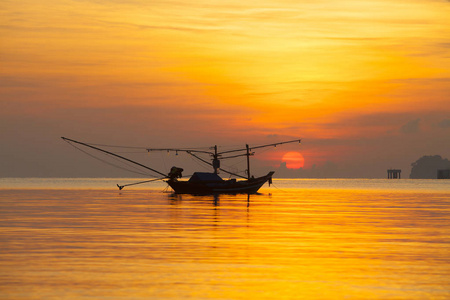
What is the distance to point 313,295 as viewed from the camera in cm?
2244

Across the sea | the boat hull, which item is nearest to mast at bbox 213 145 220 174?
the boat hull

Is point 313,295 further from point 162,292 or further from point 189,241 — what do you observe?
point 189,241

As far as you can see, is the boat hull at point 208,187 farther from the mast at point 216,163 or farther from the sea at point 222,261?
the sea at point 222,261

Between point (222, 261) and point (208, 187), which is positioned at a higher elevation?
point (208, 187)

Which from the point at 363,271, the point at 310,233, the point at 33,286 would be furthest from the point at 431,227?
the point at 33,286

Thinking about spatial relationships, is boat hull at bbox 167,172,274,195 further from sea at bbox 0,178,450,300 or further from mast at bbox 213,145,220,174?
sea at bbox 0,178,450,300

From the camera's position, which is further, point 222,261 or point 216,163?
point 216,163

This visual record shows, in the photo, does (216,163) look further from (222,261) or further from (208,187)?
(222,261)

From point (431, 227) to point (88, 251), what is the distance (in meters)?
26.8

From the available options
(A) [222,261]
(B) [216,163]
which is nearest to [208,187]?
(B) [216,163]

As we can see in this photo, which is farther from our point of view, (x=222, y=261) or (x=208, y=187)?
(x=208, y=187)

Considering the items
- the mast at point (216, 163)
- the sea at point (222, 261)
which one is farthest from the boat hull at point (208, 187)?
the sea at point (222, 261)

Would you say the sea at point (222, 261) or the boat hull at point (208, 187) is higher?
the boat hull at point (208, 187)

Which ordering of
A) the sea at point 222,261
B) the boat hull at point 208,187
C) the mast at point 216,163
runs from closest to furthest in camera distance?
the sea at point 222,261 < the boat hull at point 208,187 < the mast at point 216,163
